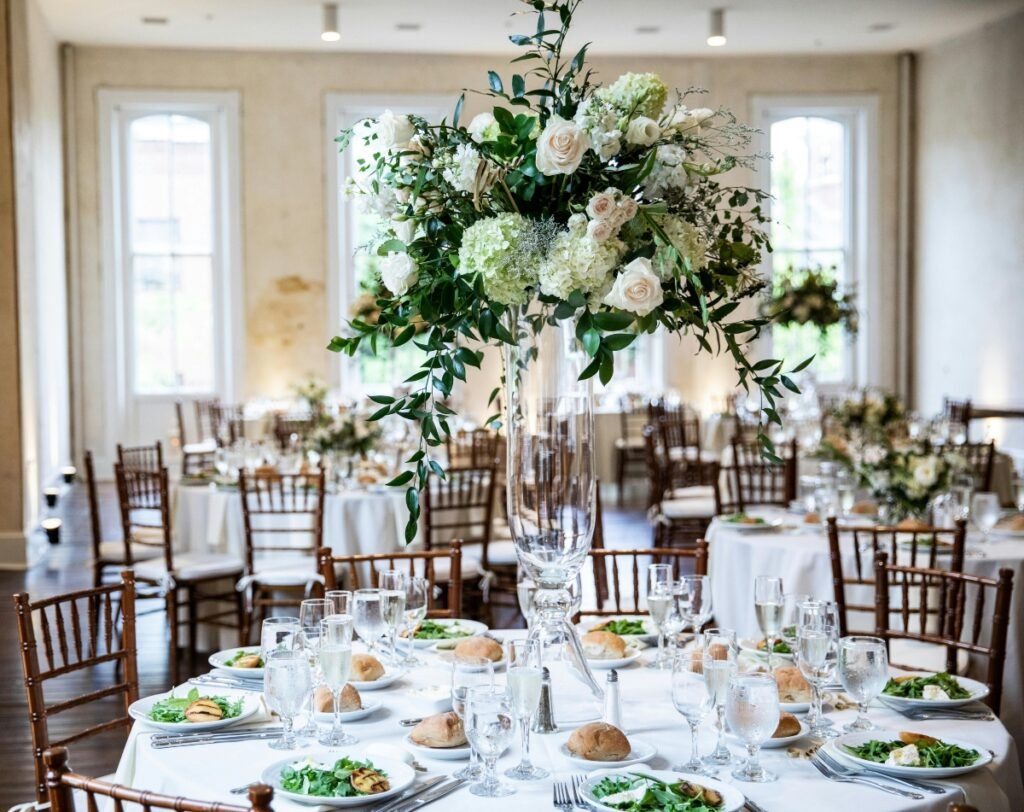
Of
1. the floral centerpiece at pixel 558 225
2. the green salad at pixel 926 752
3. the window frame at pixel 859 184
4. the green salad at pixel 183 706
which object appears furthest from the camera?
the window frame at pixel 859 184

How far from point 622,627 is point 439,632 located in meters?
0.46

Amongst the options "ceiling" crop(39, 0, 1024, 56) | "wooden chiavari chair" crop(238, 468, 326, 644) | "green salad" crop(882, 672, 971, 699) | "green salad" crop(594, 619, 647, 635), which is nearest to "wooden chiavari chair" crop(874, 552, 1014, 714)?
"green salad" crop(882, 672, 971, 699)

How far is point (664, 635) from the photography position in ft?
9.81

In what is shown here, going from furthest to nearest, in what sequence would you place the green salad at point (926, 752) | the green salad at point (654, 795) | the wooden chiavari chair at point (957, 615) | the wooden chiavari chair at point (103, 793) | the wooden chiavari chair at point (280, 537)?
the wooden chiavari chair at point (280, 537)
the wooden chiavari chair at point (957, 615)
the green salad at point (926, 752)
the green salad at point (654, 795)
the wooden chiavari chair at point (103, 793)

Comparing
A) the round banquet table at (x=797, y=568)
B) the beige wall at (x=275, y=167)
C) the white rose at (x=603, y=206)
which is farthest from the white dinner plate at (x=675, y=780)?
the beige wall at (x=275, y=167)

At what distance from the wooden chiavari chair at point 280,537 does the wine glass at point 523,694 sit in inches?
128

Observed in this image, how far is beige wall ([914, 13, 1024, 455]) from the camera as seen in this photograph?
1170cm

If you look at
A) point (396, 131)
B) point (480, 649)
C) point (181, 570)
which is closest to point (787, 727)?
point (480, 649)

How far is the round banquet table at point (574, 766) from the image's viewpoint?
2119 mm

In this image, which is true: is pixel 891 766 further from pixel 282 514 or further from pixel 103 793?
pixel 282 514

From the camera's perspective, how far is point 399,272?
2.51 meters

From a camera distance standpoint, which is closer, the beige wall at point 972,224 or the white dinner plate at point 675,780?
the white dinner plate at point 675,780

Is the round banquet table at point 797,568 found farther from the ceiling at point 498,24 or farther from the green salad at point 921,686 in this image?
the ceiling at point 498,24

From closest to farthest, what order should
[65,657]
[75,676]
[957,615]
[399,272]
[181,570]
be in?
[399,272] < [65,657] < [957,615] < [75,676] < [181,570]
